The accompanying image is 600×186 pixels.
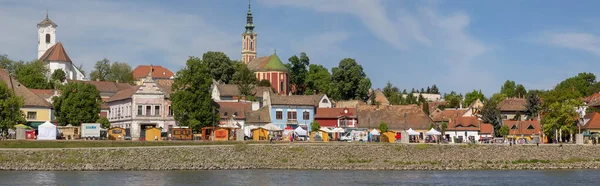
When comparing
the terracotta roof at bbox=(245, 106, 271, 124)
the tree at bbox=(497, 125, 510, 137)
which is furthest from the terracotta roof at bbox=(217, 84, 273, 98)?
the tree at bbox=(497, 125, 510, 137)

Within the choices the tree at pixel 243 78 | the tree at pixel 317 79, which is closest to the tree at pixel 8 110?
the tree at pixel 243 78

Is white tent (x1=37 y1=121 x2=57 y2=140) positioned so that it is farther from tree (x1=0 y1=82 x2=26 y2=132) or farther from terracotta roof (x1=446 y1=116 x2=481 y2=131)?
terracotta roof (x1=446 y1=116 x2=481 y2=131)

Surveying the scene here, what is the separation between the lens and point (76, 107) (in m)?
101

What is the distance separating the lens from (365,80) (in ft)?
505

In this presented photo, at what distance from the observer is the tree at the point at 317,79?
16775cm

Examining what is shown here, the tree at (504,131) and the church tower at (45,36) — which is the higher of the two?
the church tower at (45,36)

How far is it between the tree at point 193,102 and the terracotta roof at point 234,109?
31.0ft

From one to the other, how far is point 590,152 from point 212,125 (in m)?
37.6

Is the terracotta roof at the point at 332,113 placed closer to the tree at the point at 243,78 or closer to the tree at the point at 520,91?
the tree at the point at 243,78

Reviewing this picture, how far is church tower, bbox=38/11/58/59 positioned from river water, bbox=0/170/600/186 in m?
124

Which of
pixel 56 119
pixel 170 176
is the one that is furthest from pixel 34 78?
pixel 170 176

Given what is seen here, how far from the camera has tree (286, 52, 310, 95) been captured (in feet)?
586

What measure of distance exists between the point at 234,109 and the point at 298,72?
66.1m

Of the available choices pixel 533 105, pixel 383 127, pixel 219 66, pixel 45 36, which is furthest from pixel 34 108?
pixel 45 36
